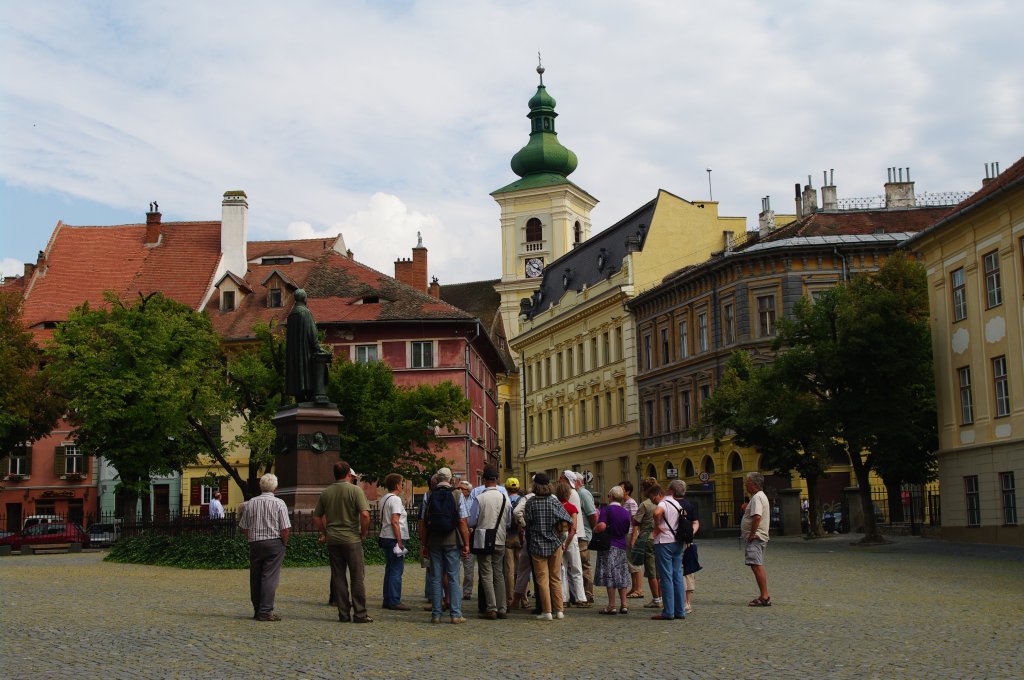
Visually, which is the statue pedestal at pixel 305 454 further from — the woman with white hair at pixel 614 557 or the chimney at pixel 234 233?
the chimney at pixel 234 233

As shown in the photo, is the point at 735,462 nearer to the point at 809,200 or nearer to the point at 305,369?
the point at 809,200

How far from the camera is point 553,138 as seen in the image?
4471 inches

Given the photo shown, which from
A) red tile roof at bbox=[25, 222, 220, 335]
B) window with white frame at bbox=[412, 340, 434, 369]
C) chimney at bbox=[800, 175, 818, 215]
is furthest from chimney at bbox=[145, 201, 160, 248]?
chimney at bbox=[800, 175, 818, 215]

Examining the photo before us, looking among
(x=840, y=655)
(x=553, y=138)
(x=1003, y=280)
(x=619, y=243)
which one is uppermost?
(x=553, y=138)

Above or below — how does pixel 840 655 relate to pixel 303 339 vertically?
below

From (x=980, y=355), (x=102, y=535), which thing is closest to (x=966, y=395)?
(x=980, y=355)

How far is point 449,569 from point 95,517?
4317cm

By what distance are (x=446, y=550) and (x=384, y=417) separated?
99.8ft

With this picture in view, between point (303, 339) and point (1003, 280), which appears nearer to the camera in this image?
point (303, 339)

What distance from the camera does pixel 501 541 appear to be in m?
16.1

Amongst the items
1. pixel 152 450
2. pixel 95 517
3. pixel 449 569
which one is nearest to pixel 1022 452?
pixel 449 569

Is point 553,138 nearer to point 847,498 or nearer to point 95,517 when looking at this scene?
point 95,517

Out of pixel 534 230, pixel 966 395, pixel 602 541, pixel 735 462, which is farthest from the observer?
pixel 534 230

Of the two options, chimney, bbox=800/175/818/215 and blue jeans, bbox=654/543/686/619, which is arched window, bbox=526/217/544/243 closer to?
chimney, bbox=800/175/818/215
